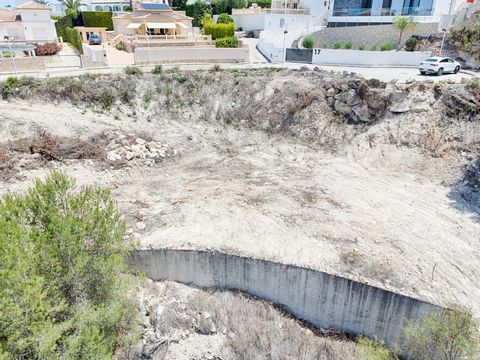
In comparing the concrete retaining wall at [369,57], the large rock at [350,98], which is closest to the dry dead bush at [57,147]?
the large rock at [350,98]

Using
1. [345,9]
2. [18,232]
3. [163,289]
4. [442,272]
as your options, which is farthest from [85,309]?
[345,9]

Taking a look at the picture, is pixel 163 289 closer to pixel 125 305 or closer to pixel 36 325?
pixel 125 305

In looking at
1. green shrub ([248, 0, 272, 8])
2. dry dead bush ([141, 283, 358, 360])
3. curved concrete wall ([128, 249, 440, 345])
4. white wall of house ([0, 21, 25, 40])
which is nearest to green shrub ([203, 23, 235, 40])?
green shrub ([248, 0, 272, 8])

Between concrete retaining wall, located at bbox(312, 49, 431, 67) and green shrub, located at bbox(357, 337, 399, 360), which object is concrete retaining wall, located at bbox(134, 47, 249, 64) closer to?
concrete retaining wall, located at bbox(312, 49, 431, 67)

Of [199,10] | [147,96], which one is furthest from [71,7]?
[147,96]

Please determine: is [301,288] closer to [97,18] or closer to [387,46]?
[387,46]
